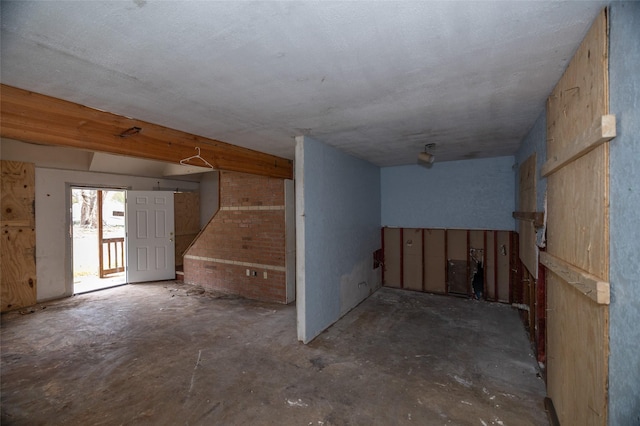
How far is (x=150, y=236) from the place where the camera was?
263 inches

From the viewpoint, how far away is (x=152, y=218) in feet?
22.1

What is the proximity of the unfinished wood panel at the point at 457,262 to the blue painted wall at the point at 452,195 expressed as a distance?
0.63 ft

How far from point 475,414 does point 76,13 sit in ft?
11.8

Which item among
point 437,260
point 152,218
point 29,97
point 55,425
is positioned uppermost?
point 29,97

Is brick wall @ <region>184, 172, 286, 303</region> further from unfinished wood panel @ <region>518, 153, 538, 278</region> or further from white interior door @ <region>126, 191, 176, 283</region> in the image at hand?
unfinished wood panel @ <region>518, 153, 538, 278</region>

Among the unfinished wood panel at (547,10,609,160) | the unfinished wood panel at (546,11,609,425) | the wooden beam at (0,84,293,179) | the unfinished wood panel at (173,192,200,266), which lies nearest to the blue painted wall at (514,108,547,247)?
the unfinished wood panel at (546,11,609,425)

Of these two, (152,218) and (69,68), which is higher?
(69,68)

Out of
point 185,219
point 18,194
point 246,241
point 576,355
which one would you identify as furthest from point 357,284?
point 18,194

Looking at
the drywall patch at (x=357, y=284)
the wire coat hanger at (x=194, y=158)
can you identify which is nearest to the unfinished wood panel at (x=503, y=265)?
the drywall patch at (x=357, y=284)

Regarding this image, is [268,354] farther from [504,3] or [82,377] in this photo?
[504,3]

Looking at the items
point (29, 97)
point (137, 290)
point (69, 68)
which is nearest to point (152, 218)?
point (137, 290)

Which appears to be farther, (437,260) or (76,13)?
(437,260)

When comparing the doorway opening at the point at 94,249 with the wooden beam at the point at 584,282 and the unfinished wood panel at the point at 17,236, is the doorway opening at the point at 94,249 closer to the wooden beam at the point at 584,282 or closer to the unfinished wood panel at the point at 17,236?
the unfinished wood panel at the point at 17,236

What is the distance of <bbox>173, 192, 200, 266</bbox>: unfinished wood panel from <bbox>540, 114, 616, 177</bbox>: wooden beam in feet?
25.1
